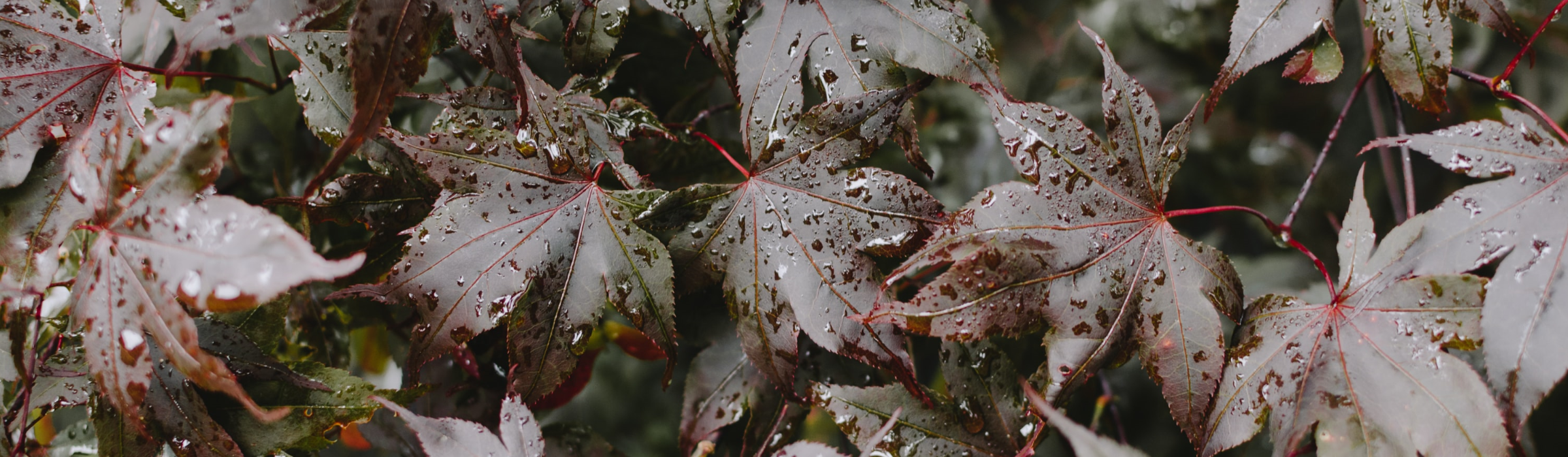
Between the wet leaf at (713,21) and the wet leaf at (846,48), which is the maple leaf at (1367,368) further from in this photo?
the wet leaf at (713,21)

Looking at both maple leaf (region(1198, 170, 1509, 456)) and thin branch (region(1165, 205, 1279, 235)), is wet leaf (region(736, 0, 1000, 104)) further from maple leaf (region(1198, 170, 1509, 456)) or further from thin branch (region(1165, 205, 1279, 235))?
maple leaf (region(1198, 170, 1509, 456))

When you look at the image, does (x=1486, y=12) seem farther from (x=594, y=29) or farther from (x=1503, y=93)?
(x=594, y=29)

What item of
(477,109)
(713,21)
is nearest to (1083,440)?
(713,21)

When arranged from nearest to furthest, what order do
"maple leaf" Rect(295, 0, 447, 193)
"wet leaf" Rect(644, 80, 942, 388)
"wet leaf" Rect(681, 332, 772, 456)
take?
"maple leaf" Rect(295, 0, 447, 193)
"wet leaf" Rect(644, 80, 942, 388)
"wet leaf" Rect(681, 332, 772, 456)

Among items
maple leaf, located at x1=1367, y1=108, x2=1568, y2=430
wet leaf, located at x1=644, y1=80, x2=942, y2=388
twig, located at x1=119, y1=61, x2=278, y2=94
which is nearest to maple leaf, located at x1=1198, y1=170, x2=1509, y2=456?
maple leaf, located at x1=1367, y1=108, x2=1568, y2=430

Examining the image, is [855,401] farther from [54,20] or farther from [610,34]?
[54,20]

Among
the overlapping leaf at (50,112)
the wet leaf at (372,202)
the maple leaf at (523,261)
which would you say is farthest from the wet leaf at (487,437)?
the overlapping leaf at (50,112)
